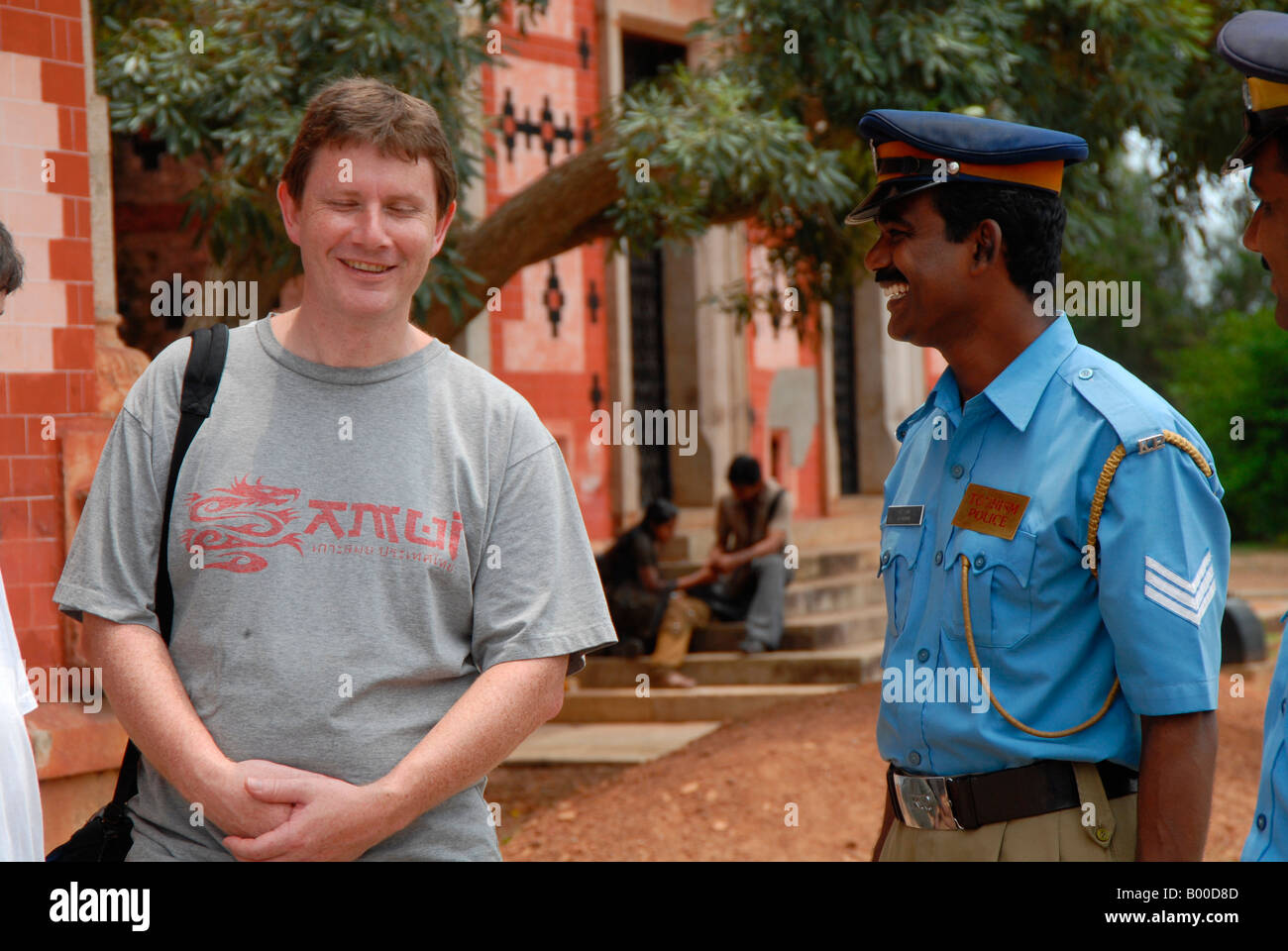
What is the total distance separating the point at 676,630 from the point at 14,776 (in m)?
8.15

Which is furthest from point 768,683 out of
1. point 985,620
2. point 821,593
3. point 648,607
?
point 985,620

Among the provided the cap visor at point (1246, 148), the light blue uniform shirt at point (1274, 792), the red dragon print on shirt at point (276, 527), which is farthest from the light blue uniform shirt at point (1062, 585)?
the red dragon print on shirt at point (276, 527)

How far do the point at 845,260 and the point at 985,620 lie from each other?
6024 millimetres

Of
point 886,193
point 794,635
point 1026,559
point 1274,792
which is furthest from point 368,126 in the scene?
point 794,635

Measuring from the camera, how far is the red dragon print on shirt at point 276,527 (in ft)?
7.21

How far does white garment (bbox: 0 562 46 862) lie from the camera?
87.4 inches

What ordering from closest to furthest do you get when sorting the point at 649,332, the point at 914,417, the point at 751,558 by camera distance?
the point at 914,417 → the point at 751,558 → the point at 649,332

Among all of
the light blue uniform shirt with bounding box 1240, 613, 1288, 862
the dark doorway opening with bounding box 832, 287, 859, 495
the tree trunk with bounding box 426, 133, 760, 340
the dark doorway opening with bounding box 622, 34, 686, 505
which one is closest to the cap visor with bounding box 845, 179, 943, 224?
the light blue uniform shirt with bounding box 1240, 613, 1288, 862

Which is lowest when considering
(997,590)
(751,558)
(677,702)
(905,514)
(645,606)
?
(677,702)

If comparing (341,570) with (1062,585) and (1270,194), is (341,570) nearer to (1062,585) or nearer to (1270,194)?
(1062,585)

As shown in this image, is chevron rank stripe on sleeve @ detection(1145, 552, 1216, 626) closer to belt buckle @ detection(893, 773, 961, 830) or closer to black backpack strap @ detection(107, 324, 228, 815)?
belt buckle @ detection(893, 773, 961, 830)

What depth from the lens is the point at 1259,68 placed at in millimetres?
2156

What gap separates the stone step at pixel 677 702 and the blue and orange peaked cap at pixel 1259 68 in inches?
282

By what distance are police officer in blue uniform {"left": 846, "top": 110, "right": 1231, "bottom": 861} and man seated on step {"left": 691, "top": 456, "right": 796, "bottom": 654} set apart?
7674 millimetres
